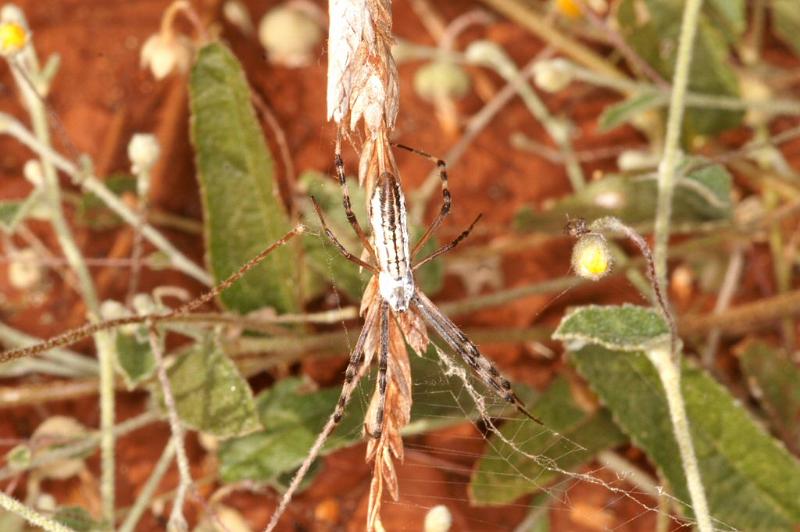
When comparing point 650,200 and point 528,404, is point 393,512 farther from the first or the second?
point 650,200

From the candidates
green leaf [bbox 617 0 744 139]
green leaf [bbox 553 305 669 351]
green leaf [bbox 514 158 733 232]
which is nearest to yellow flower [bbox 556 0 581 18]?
green leaf [bbox 617 0 744 139]

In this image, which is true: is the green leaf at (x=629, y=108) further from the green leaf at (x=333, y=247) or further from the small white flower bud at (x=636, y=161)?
the green leaf at (x=333, y=247)

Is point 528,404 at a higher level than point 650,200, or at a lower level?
lower

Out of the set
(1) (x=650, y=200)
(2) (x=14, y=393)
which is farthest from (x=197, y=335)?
(1) (x=650, y=200)

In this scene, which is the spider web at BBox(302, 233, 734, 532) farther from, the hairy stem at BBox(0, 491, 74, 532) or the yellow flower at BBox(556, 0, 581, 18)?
the yellow flower at BBox(556, 0, 581, 18)

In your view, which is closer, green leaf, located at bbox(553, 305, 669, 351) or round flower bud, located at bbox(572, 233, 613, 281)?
round flower bud, located at bbox(572, 233, 613, 281)

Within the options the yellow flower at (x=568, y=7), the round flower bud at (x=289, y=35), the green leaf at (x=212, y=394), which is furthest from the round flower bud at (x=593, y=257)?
the round flower bud at (x=289, y=35)
